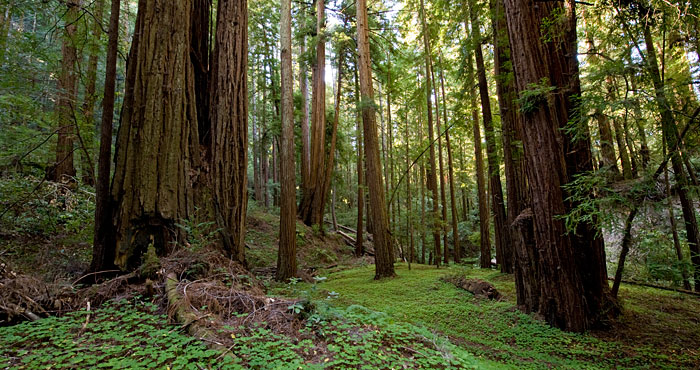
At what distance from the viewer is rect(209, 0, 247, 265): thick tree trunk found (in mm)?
5176

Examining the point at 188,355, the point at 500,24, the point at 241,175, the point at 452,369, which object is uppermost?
the point at 500,24

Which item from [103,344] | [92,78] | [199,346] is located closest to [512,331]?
[199,346]

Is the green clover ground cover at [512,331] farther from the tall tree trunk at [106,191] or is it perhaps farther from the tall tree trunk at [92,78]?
the tall tree trunk at [92,78]

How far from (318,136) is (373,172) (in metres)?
5.49

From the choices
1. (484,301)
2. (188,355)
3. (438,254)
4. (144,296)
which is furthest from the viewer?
(438,254)

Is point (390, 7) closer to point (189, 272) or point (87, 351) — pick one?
point (189, 272)

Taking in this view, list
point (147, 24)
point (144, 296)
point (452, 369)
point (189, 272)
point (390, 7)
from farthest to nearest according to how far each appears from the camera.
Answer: point (390, 7) → point (147, 24) → point (189, 272) → point (144, 296) → point (452, 369)

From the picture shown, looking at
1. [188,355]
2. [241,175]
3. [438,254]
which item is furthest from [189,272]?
[438,254]

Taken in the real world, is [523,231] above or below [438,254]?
above

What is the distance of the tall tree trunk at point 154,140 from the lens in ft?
12.6

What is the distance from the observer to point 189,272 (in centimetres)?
350

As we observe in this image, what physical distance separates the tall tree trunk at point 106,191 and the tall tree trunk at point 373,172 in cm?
530

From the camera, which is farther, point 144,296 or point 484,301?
point 484,301

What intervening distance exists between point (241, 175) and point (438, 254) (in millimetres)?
8104
